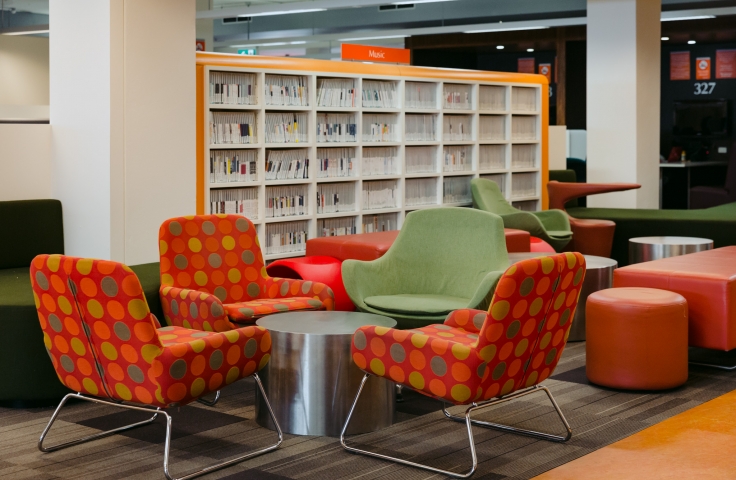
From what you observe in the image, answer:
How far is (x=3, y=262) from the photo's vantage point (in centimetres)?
634

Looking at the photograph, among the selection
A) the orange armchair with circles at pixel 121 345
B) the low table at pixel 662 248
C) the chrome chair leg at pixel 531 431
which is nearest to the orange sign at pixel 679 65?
the low table at pixel 662 248

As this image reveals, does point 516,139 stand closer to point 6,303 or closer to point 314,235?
point 314,235

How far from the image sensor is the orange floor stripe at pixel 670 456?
10.7 feet

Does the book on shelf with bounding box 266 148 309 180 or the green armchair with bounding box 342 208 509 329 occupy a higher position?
the book on shelf with bounding box 266 148 309 180

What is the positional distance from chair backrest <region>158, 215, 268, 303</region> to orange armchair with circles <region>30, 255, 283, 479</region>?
4.36 ft

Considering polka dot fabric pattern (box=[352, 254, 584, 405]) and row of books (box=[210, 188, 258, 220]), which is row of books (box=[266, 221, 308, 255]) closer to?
row of books (box=[210, 188, 258, 220])

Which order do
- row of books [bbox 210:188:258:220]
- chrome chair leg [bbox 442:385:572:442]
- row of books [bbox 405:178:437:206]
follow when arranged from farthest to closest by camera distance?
1. row of books [bbox 405:178:437:206]
2. row of books [bbox 210:188:258:220]
3. chrome chair leg [bbox 442:385:572:442]

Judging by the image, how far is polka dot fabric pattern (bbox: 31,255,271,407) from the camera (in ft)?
13.2

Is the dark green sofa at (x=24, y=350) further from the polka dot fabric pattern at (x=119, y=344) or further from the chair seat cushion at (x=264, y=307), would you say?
the polka dot fabric pattern at (x=119, y=344)

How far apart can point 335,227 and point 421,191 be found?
A: 130 cm

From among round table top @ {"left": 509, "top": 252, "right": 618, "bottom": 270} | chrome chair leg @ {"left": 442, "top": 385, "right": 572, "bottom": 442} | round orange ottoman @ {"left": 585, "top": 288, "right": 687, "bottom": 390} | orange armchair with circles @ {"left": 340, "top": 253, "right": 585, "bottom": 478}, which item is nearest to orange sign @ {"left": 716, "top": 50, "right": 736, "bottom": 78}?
round table top @ {"left": 509, "top": 252, "right": 618, "bottom": 270}

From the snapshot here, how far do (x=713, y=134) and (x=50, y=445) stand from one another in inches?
615

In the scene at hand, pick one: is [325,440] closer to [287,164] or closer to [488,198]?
[287,164]

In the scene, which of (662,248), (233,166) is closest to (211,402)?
(233,166)
